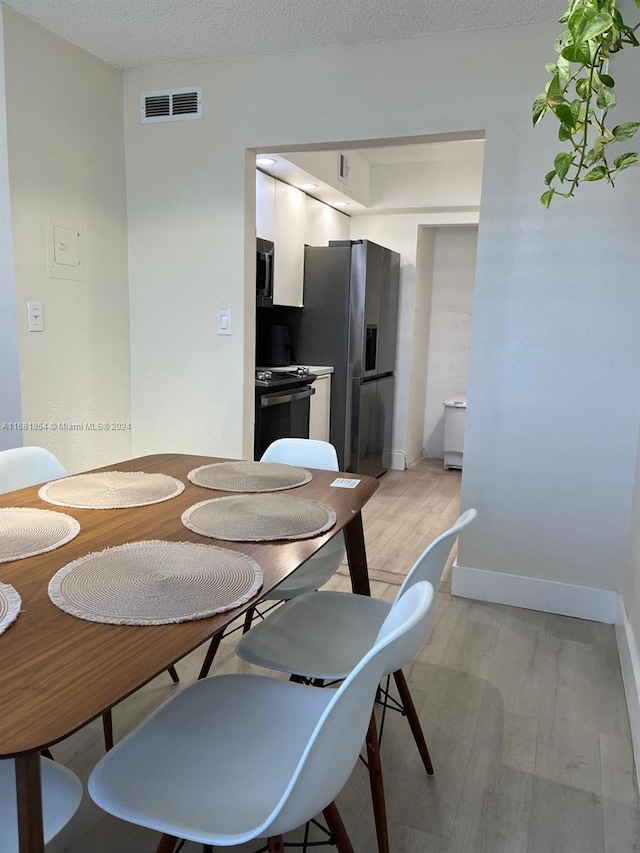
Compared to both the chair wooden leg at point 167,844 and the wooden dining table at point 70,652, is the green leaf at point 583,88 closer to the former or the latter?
the wooden dining table at point 70,652

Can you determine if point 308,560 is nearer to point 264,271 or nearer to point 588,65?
point 588,65

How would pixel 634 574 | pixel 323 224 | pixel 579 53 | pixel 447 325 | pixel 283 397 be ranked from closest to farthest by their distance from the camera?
pixel 579 53 < pixel 634 574 < pixel 283 397 < pixel 323 224 < pixel 447 325

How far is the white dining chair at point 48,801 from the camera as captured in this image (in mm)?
969

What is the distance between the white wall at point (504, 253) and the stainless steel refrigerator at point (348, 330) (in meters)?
1.47

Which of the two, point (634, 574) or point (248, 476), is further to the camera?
point (634, 574)

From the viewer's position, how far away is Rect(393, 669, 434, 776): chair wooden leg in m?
1.71

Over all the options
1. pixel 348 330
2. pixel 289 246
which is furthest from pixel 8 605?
pixel 348 330

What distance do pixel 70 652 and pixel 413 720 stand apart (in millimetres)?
1106

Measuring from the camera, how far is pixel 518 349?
8.89 ft

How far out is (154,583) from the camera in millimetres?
1175

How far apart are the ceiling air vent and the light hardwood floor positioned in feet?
8.08

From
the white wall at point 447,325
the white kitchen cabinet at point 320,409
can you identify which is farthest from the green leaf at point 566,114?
the white wall at point 447,325

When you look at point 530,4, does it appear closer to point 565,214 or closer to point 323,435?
point 565,214

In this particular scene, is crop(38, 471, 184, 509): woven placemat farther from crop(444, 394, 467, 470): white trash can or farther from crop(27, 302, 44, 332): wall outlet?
crop(444, 394, 467, 470): white trash can
